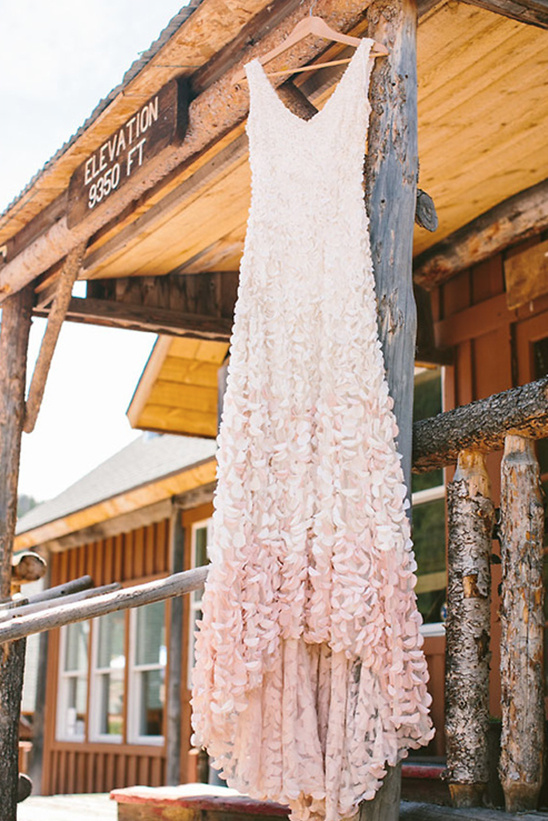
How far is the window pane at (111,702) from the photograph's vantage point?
11211 mm

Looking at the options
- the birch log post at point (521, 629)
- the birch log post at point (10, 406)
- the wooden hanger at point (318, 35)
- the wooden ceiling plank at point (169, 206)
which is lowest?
the birch log post at point (521, 629)

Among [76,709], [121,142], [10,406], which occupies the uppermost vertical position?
[121,142]

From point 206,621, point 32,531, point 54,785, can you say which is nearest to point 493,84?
point 206,621

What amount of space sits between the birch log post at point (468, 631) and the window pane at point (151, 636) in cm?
749

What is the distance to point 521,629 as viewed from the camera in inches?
120

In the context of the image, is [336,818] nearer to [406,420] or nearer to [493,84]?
[406,420]

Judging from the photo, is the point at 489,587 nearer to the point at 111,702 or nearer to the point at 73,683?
the point at 111,702

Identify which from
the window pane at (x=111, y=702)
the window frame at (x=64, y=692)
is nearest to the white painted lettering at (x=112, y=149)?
the window pane at (x=111, y=702)

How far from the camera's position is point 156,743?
32.9ft

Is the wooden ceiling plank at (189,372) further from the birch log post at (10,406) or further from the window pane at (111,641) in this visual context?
the window pane at (111,641)

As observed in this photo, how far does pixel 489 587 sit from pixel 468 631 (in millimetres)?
155

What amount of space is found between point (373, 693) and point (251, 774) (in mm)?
383

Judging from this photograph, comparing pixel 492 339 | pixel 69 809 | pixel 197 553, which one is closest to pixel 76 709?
pixel 197 553

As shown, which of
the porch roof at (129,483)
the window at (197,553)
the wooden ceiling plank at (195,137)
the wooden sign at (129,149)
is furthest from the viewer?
the window at (197,553)
